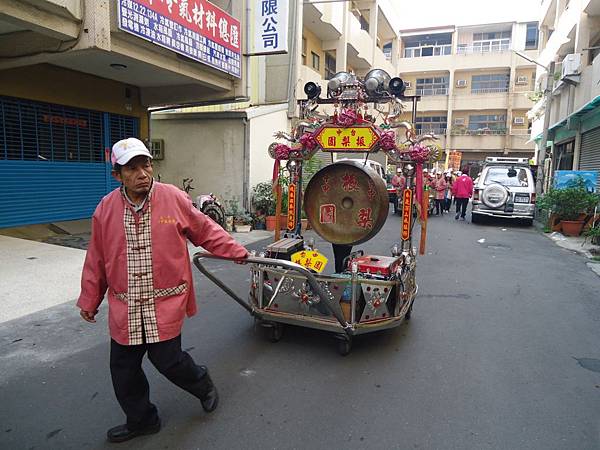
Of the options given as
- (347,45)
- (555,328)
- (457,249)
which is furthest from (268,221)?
(347,45)

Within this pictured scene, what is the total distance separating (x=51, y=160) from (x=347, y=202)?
23.9 ft

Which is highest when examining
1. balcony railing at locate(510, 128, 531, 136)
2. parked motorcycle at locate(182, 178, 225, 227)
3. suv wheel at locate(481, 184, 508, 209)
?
balcony railing at locate(510, 128, 531, 136)

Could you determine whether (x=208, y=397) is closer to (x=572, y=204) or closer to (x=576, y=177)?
(x=572, y=204)

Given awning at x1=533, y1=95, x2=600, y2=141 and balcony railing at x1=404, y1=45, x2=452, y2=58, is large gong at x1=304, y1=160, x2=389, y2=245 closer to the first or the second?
awning at x1=533, y1=95, x2=600, y2=141

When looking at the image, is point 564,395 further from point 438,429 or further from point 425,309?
point 425,309

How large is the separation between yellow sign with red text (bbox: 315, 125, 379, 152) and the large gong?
182 mm

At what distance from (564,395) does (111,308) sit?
3255mm

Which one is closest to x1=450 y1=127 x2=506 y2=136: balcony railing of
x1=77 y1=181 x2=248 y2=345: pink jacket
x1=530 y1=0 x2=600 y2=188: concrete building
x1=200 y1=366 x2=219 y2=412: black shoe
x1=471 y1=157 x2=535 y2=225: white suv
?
x1=530 y1=0 x2=600 y2=188: concrete building

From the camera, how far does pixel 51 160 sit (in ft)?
30.4

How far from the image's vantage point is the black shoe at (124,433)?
105 inches

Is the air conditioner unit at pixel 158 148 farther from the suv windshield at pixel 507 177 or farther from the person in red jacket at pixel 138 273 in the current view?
the person in red jacket at pixel 138 273

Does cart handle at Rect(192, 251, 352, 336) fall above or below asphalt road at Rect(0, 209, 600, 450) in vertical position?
above

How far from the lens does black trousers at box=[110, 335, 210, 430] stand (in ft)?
8.48

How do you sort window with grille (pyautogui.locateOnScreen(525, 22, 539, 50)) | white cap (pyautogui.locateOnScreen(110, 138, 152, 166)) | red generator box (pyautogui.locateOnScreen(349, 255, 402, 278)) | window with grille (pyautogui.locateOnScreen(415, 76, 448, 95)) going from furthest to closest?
window with grille (pyautogui.locateOnScreen(415, 76, 448, 95))
window with grille (pyautogui.locateOnScreen(525, 22, 539, 50))
red generator box (pyautogui.locateOnScreen(349, 255, 402, 278))
white cap (pyautogui.locateOnScreen(110, 138, 152, 166))
